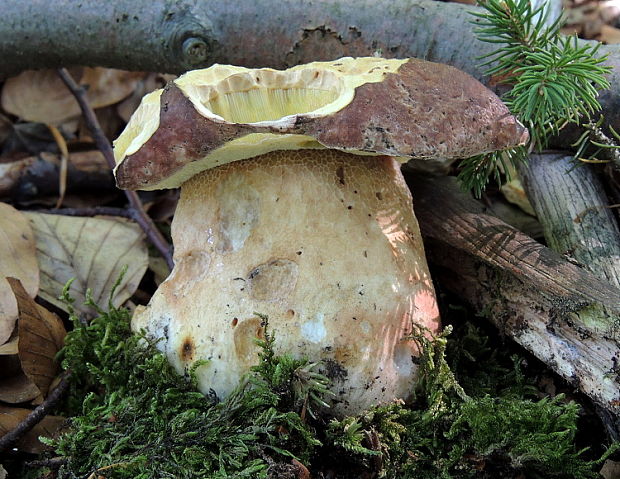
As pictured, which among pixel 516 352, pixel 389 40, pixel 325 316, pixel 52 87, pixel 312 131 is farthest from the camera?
pixel 52 87

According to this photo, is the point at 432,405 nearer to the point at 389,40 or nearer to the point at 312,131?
the point at 312,131

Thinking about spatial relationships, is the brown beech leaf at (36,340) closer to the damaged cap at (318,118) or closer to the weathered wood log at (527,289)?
the damaged cap at (318,118)

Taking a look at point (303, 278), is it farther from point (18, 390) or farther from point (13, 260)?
point (13, 260)

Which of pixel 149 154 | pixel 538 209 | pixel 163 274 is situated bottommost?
pixel 163 274

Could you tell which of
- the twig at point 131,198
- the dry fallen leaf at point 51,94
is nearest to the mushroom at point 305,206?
the twig at point 131,198

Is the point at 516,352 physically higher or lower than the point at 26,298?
higher

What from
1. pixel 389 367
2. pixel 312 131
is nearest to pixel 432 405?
pixel 389 367
